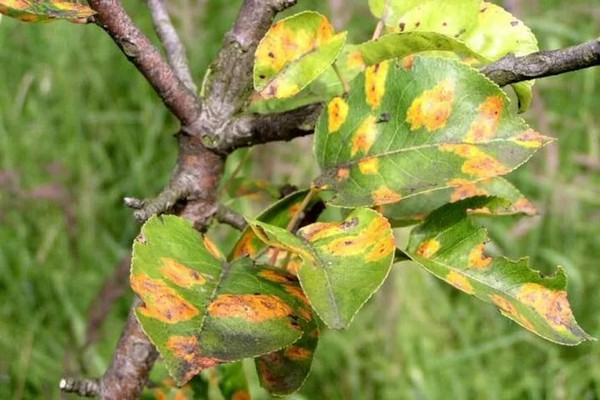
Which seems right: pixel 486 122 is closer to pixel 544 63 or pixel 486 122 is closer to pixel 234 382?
pixel 544 63

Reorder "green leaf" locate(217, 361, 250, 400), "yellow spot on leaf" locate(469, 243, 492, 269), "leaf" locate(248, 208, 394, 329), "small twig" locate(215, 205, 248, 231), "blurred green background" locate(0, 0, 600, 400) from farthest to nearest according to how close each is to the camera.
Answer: "blurred green background" locate(0, 0, 600, 400) → "green leaf" locate(217, 361, 250, 400) → "small twig" locate(215, 205, 248, 231) → "yellow spot on leaf" locate(469, 243, 492, 269) → "leaf" locate(248, 208, 394, 329)

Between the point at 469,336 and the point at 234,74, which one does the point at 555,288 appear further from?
the point at 469,336

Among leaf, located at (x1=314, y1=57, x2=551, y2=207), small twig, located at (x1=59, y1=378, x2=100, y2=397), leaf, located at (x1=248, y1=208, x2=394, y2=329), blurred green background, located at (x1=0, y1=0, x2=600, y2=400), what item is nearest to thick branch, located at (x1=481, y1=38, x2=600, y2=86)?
leaf, located at (x1=314, y1=57, x2=551, y2=207)

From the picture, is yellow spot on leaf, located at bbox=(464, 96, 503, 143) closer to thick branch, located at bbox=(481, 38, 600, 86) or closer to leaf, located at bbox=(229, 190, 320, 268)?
thick branch, located at bbox=(481, 38, 600, 86)

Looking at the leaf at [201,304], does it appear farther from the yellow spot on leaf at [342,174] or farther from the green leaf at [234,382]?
the green leaf at [234,382]

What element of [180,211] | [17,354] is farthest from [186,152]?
[17,354]

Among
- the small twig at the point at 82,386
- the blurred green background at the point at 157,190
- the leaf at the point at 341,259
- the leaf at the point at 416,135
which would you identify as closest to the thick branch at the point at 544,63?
the leaf at the point at 416,135
